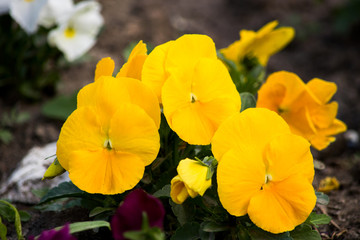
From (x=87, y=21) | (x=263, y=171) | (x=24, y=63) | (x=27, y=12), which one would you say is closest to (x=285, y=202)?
(x=263, y=171)

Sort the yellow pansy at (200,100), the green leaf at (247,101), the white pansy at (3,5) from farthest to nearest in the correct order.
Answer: the white pansy at (3,5), the green leaf at (247,101), the yellow pansy at (200,100)

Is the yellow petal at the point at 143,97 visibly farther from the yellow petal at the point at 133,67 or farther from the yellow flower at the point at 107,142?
the yellow petal at the point at 133,67

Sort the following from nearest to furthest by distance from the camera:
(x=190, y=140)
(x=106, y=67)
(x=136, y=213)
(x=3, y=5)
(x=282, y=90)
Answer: (x=136, y=213) → (x=190, y=140) → (x=106, y=67) → (x=282, y=90) → (x=3, y=5)

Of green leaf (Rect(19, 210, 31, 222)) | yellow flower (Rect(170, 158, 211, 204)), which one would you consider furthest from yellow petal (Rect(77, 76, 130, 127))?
green leaf (Rect(19, 210, 31, 222))

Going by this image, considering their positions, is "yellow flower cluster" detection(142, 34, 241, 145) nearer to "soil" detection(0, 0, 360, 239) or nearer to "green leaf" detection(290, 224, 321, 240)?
"green leaf" detection(290, 224, 321, 240)

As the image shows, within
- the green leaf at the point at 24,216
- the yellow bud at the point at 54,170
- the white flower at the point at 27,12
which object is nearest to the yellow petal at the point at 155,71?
the yellow bud at the point at 54,170

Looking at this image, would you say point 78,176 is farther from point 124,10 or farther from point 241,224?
point 124,10

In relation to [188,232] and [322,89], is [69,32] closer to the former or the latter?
[322,89]
